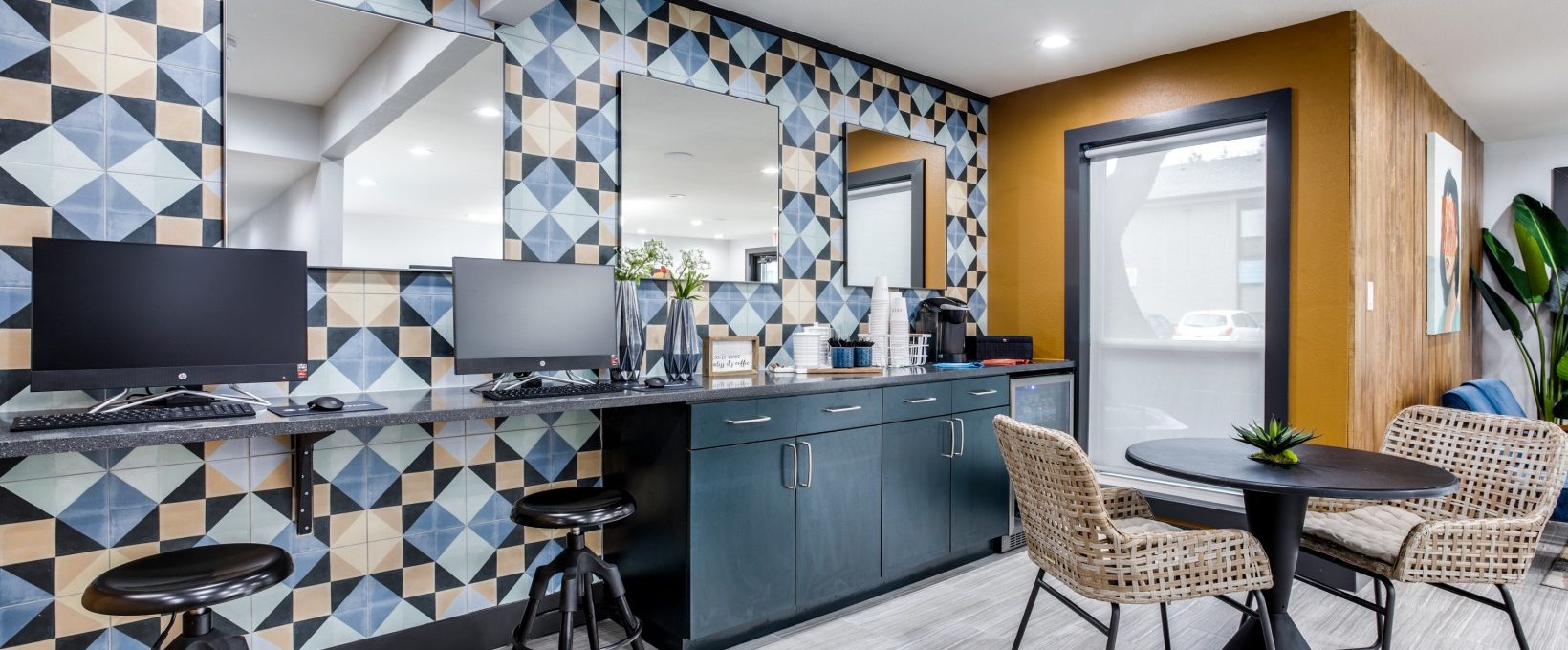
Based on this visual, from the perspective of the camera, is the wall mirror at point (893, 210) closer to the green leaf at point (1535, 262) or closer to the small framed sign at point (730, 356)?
the small framed sign at point (730, 356)

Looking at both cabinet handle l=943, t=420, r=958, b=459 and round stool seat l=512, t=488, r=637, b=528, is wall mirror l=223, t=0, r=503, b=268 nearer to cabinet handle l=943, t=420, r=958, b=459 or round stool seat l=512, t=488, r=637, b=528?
round stool seat l=512, t=488, r=637, b=528

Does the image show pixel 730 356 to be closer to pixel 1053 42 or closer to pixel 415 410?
pixel 415 410

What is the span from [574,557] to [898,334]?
79.5 inches

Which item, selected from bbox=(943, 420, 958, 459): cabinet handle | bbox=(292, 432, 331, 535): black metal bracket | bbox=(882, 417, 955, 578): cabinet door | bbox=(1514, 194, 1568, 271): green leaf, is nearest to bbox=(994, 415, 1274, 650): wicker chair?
bbox=(882, 417, 955, 578): cabinet door

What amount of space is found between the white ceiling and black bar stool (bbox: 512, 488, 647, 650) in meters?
2.12

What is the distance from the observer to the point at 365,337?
250 cm

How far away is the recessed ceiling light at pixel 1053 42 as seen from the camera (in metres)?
3.74

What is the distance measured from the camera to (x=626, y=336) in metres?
2.84

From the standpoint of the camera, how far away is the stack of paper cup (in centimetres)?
387

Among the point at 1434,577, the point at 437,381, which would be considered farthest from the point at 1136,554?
the point at 437,381

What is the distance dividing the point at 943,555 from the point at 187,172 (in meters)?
2.98

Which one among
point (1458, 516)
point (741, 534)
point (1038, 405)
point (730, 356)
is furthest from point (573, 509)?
point (1458, 516)

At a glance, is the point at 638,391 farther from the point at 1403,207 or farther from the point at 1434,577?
the point at 1403,207

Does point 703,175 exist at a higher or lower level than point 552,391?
higher
